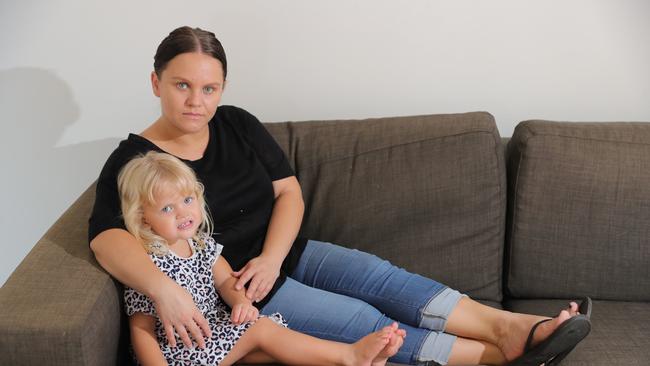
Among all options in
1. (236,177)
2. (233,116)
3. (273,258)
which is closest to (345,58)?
(233,116)

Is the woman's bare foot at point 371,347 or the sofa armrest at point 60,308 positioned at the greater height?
the sofa armrest at point 60,308

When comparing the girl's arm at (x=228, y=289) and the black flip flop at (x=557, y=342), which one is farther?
the girl's arm at (x=228, y=289)

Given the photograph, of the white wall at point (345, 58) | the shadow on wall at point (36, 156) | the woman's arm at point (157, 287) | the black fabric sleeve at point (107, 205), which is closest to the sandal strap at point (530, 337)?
the woman's arm at point (157, 287)

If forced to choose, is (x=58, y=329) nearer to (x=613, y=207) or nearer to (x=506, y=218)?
(x=506, y=218)

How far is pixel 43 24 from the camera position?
→ 8.01 feet

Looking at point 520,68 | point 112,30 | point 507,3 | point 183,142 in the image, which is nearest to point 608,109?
point 520,68

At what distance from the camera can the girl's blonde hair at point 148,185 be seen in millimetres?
1757

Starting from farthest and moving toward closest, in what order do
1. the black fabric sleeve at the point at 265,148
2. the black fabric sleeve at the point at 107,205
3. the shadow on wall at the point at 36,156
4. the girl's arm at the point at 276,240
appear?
the shadow on wall at the point at 36,156
the black fabric sleeve at the point at 265,148
the girl's arm at the point at 276,240
the black fabric sleeve at the point at 107,205

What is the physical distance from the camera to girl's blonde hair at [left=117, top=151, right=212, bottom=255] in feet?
5.76

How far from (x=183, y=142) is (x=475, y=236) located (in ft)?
2.65

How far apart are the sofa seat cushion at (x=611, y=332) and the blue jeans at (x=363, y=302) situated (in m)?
0.30

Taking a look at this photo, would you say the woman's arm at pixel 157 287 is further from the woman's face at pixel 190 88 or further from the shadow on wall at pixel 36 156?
the shadow on wall at pixel 36 156

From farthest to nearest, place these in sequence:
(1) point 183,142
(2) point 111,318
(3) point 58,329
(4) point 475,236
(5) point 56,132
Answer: (5) point 56,132 → (4) point 475,236 → (1) point 183,142 → (2) point 111,318 → (3) point 58,329

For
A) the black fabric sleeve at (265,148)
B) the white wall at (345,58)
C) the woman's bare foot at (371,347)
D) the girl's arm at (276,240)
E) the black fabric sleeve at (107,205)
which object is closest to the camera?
the woman's bare foot at (371,347)
